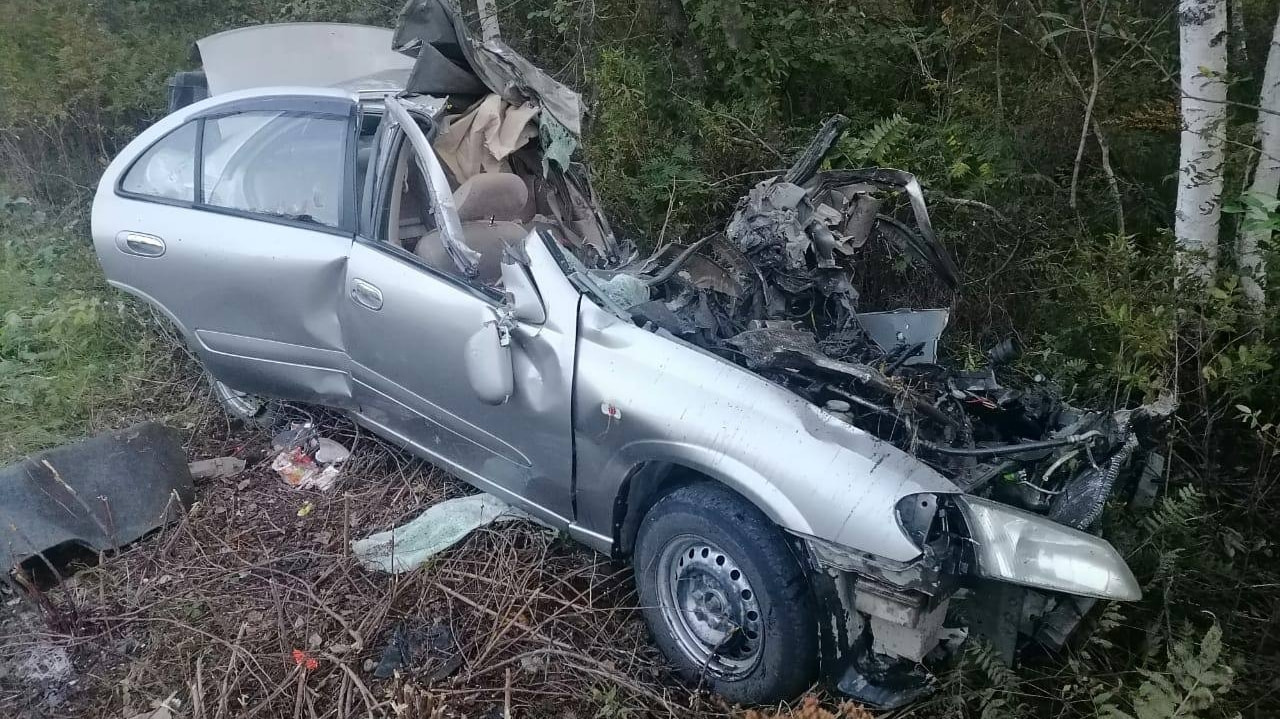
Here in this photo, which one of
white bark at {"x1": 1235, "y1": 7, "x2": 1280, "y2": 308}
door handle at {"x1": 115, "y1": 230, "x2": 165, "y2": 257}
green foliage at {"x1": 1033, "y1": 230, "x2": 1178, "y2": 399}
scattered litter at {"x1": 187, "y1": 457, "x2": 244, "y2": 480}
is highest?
white bark at {"x1": 1235, "y1": 7, "x2": 1280, "y2": 308}

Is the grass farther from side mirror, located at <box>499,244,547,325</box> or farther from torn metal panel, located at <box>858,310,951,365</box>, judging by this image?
torn metal panel, located at <box>858,310,951,365</box>

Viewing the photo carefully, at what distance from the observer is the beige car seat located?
3.40 metres

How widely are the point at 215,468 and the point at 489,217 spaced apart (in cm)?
175

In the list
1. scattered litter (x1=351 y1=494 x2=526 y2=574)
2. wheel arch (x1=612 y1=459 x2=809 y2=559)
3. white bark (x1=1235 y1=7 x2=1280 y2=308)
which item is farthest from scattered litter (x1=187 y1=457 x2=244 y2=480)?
white bark (x1=1235 y1=7 x2=1280 y2=308)

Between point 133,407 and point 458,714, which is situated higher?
point 458,714

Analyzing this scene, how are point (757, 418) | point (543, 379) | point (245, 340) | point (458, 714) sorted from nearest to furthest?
point (757, 418)
point (458, 714)
point (543, 379)
point (245, 340)

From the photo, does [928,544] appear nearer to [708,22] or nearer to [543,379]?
[543,379]

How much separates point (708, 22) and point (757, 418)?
3674 mm

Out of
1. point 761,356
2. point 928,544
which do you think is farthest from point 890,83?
point 928,544

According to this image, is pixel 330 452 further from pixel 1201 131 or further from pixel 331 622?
pixel 1201 131

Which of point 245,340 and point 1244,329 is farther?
point 245,340

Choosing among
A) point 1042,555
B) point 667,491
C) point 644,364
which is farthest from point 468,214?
point 1042,555

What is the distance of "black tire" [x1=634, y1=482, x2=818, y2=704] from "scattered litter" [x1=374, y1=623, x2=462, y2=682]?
0.69 meters

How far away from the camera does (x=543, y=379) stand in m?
2.76
